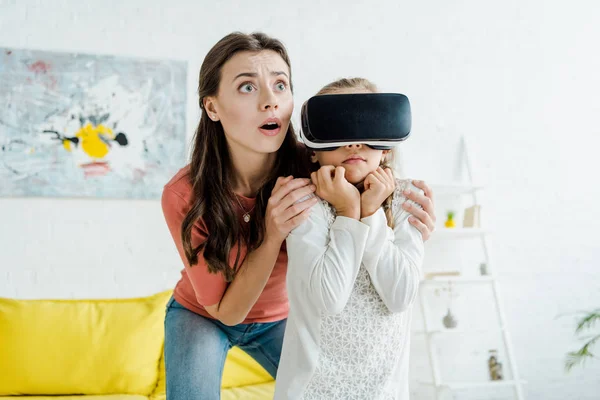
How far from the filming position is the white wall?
2.97 m

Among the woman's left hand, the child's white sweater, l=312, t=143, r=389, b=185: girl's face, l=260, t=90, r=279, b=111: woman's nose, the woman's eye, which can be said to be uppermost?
the woman's eye

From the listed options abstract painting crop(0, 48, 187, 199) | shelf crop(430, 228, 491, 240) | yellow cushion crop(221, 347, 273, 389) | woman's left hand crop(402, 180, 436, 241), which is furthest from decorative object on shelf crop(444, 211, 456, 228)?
woman's left hand crop(402, 180, 436, 241)

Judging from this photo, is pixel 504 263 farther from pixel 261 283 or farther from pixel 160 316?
pixel 261 283

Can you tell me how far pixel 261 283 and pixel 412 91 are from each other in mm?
2322

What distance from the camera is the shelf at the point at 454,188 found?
10.2ft

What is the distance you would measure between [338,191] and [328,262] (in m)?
0.16

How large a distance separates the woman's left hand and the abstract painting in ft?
6.60

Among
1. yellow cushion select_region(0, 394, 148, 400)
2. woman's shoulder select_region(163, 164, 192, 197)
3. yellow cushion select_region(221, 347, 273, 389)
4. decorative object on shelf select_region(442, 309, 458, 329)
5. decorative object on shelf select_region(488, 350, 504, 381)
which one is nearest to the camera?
woman's shoulder select_region(163, 164, 192, 197)

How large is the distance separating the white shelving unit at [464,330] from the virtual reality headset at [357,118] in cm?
199

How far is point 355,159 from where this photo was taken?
1.20m

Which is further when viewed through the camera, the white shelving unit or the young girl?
the white shelving unit

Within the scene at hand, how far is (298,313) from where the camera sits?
3.74 feet

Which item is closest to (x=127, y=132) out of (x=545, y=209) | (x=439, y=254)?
(x=439, y=254)

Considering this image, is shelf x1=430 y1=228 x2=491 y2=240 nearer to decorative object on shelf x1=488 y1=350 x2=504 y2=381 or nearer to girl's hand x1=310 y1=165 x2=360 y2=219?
decorative object on shelf x1=488 y1=350 x2=504 y2=381
